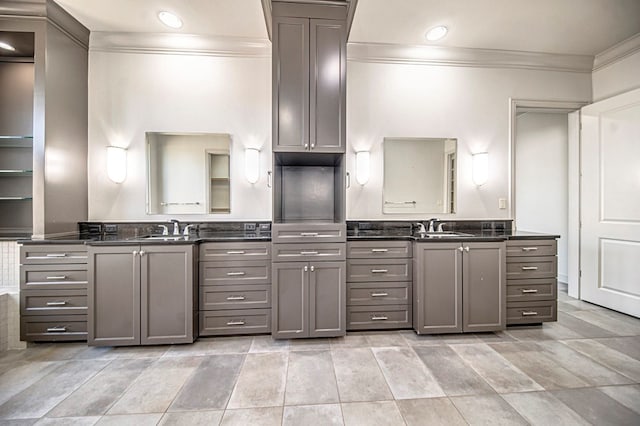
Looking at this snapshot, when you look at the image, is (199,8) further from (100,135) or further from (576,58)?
(576,58)

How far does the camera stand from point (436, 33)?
269 cm

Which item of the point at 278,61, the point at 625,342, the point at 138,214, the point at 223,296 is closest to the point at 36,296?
the point at 138,214

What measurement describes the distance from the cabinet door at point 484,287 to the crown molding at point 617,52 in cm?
251

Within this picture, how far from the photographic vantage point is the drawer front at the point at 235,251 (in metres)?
2.35

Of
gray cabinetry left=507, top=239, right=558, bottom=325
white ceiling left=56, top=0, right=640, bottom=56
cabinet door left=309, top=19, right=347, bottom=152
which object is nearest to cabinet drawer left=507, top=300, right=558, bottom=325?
gray cabinetry left=507, top=239, right=558, bottom=325

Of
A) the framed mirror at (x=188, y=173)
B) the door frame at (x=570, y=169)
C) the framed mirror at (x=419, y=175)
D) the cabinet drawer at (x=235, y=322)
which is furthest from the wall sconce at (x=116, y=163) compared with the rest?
the door frame at (x=570, y=169)

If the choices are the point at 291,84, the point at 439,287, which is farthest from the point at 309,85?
the point at 439,287

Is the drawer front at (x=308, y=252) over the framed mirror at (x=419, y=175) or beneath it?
beneath

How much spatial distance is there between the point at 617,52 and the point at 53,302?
5796 mm

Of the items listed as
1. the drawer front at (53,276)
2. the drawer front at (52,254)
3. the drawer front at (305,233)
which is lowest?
the drawer front at (53,276)

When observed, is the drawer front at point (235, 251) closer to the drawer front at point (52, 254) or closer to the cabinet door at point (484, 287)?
the drawer front at point (52, 254)

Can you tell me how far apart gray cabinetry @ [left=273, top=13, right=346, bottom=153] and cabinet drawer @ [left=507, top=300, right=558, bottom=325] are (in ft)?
7.09

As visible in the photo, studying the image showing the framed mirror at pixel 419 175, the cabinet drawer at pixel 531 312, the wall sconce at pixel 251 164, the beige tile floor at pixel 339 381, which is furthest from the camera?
the framed mirror at pixel 419 175

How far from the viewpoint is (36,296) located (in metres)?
2.22
